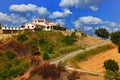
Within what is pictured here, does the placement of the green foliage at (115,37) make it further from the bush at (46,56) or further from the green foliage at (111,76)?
the green foliage at (111,76)

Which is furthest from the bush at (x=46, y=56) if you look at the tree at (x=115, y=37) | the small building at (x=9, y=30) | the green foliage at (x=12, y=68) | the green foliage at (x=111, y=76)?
the green foliage at (x=111, y=76)

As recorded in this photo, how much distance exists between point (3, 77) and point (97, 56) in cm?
3840

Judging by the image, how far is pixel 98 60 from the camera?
12481cm

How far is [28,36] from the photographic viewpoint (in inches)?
5448

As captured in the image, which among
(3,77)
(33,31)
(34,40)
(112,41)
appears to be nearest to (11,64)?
(3,77)

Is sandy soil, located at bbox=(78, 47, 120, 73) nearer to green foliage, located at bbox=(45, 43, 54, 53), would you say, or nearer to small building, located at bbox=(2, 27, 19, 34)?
green foliage, located at bbox=(45, 43, 54, 53)

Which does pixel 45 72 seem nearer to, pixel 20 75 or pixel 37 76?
pixel 37 76

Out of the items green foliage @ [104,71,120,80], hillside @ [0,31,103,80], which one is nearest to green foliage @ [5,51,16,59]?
hillside @ [0,31,103,80]

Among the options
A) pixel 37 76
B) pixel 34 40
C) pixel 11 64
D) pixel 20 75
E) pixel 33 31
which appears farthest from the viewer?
pixel 33 31

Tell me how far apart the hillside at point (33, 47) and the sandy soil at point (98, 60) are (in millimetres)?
9209

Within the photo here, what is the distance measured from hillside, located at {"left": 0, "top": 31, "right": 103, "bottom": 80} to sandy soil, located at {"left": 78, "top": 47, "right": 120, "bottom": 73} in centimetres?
921

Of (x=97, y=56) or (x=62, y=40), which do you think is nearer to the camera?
(x=97, y=56)

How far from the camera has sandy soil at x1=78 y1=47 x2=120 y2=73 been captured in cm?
11444

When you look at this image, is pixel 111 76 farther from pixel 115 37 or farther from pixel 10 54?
pixel 115 37
